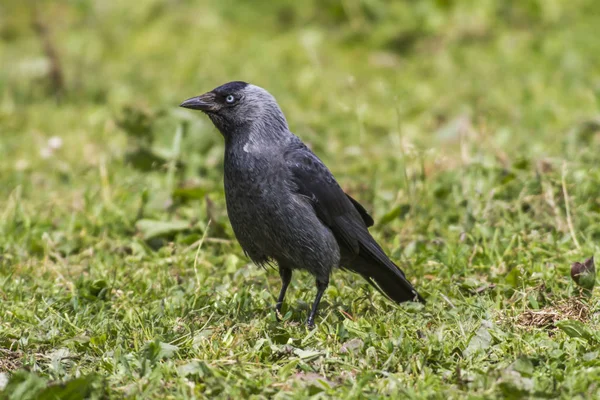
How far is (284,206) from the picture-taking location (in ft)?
14.6

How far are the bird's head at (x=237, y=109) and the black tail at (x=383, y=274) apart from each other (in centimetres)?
88

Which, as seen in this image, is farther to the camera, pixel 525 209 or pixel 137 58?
pixel 137 58

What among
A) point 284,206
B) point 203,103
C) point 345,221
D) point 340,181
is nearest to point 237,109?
point 203,103

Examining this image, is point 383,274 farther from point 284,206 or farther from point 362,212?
point 284,206

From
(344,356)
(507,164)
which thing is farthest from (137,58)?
(344,356)

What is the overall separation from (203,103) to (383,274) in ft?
4.63

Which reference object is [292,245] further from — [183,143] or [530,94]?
[530,94]

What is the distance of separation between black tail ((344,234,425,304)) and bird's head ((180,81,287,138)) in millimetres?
880

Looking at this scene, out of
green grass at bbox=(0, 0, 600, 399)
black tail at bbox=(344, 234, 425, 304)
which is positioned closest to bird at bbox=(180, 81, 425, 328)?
black tail at bbox=(344, 234, 425, 304)

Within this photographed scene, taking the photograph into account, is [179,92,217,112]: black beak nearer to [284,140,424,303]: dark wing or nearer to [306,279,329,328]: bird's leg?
[284,140,424,303]: dark wing

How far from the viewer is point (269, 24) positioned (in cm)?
1087

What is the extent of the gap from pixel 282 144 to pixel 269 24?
253 inches

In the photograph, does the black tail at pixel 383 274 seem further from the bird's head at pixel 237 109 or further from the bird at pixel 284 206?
the bird's head at pixel 237 109

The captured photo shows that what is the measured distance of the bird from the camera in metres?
4.46
